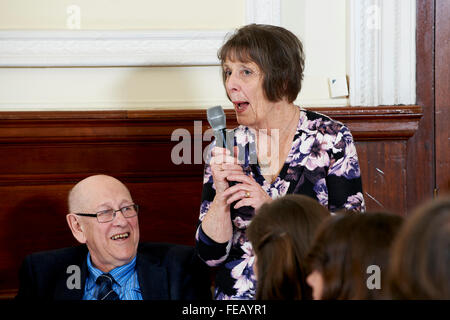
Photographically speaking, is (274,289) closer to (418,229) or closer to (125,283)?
(418,229)

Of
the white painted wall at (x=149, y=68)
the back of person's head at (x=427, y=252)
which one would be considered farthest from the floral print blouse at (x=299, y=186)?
the back of person's head at (x=427, y=252)

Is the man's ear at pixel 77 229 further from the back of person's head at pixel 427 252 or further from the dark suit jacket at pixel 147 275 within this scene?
the back of person's head at pixel 427 252

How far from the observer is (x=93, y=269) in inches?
94.8

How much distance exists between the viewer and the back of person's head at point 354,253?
3.95 feet

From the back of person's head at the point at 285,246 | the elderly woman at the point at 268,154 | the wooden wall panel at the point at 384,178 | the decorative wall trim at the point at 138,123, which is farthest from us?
the wooden wall panel at the point at 384,178

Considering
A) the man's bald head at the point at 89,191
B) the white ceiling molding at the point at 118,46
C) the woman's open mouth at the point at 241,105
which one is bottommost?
the man's bald head at the point at 89,191

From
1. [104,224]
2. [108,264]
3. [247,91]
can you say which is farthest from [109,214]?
[247,91]

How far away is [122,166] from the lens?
2.91 metres

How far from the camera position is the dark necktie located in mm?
2330

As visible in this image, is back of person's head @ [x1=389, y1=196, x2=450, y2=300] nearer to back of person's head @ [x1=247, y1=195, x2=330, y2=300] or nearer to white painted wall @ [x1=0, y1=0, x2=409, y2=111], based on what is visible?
back of person's head @ [x1=247, y1=195, x2=330, y2=300]

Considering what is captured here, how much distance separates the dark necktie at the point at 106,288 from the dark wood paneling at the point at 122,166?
60 centimetres

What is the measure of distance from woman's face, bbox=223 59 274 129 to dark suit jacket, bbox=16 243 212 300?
51 centimetres

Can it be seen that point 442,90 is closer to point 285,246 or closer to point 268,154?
point 268,154

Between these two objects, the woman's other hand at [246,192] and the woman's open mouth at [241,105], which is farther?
the woman's open mouth at [241,105]
